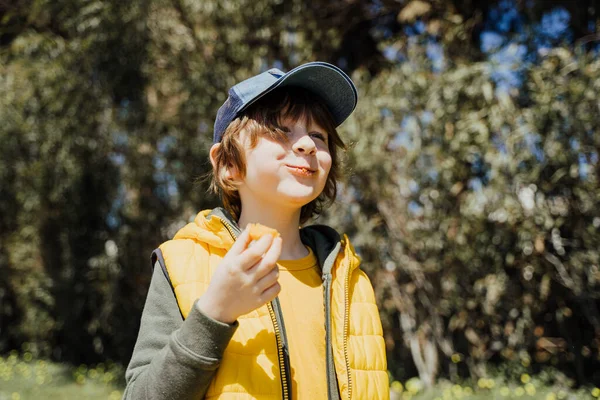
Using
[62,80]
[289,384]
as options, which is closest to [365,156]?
[62,80]

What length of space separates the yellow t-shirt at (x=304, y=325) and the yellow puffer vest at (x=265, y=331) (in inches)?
1.2

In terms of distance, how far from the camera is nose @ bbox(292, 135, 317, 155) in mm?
1189

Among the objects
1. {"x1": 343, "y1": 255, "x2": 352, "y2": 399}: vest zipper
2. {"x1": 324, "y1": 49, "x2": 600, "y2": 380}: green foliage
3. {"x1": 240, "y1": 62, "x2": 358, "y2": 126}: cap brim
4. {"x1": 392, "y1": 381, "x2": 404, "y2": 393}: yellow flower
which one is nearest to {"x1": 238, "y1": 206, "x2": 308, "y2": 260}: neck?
{"x1": 343, "y1": 255, "x2": 352, "y2": 399}: vest zipper

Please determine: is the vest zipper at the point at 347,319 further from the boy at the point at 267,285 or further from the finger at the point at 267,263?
the finger at the point at 267,263

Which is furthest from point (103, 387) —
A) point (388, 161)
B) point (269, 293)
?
point (269, 293)

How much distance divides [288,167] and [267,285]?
11.3 inches

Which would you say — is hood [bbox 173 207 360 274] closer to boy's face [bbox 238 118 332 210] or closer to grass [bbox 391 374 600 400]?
boy's face [bbox 238 118 332 210]

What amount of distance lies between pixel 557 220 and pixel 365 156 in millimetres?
1244

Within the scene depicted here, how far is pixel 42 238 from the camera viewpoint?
19.7 ft

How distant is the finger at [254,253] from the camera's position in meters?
0.96

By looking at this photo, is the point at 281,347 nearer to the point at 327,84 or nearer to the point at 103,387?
the point at 327,84

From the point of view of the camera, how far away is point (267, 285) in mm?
988

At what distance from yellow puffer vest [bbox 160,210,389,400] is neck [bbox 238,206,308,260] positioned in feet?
0.23

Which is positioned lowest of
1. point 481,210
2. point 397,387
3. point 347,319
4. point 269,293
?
point 397,387
